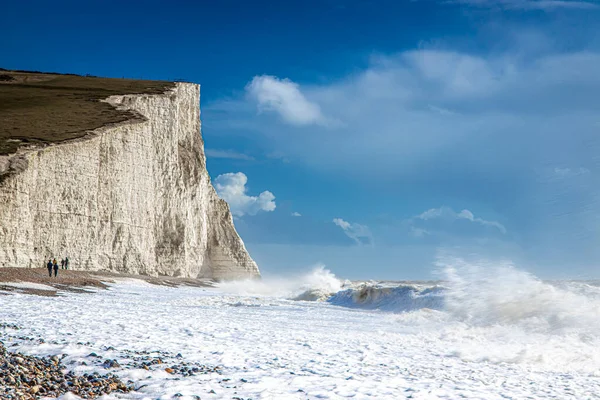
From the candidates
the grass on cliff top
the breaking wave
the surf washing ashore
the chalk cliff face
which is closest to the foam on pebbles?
the surf washing ashore

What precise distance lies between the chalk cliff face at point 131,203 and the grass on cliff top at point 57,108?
1688mm

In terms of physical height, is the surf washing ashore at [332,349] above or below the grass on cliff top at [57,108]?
below

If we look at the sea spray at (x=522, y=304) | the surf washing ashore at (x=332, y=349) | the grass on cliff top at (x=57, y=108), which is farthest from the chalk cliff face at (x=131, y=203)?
the sea spray at (x=522, y=304)

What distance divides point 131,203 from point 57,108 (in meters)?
Answer: 10.9

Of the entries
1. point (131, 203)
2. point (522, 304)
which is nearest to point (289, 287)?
point (131, 203)

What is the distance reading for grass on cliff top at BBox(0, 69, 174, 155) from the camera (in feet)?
130

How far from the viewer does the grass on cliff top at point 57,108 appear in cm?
3959

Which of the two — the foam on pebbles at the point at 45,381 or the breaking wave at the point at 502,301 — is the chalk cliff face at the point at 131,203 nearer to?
the breaking wave at the point at 502,301

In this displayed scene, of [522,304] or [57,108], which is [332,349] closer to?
[522,304]

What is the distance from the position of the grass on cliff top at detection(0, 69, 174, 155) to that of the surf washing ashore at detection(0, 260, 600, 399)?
79.5 ft

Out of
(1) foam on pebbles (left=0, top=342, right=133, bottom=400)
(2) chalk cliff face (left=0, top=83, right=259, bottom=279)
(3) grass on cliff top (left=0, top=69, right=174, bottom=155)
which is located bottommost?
(1) foam on pebbles (left=0, top=342, right=133, bottom=400)

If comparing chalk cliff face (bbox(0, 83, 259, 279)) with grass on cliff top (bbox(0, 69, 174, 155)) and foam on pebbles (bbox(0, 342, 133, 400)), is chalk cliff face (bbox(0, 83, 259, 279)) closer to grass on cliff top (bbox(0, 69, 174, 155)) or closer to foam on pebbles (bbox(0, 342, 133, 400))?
grass on cliff top (bbox(0, 69, 174, 155))

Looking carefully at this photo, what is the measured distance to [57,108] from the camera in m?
48.3

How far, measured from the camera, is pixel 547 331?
46.2 ft
